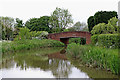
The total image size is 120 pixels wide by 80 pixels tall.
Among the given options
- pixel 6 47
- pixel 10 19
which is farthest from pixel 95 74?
pixel 10 19

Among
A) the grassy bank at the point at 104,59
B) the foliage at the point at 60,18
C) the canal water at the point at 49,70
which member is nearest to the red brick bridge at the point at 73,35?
the foliage at the point at 60,18

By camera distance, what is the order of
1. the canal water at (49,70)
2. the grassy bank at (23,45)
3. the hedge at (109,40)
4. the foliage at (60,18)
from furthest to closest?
the foliage at (60,18), the grassy bank at (23,45), the hedge at (109,40), the canal water at (49,70)

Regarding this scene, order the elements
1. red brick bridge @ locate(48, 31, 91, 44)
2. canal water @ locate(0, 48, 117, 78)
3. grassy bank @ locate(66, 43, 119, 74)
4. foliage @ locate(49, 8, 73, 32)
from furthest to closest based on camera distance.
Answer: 1. foliage @ locate(49, 8, 73, 32)
2. red brick bridge @ locate(48, 31, 91, 44)
3. canal water @ locate(0, 48, 117, 78)
4. grassy bank @ locate(66, 43, 119, 74)

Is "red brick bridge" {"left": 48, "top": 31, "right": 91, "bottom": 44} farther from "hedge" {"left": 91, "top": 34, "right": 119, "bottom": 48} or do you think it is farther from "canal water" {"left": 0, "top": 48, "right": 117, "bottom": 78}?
"canal water" {"left": 0, "top": 48, "right": 117, "bottom": 78}

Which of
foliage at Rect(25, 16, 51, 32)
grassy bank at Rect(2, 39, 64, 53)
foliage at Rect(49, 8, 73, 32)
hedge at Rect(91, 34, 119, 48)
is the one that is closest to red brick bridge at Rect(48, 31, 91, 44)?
grassy bank at Rect(2, 39, 64, 53)

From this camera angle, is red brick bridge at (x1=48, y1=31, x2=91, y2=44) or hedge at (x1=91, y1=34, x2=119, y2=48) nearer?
hedge at (x1=91, y1=34, x2=119, y2=48)

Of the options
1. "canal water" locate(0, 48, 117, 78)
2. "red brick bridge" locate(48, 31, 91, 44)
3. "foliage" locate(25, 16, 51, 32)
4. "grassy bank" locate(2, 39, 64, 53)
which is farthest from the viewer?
"foliage" locate(25, 16, 51, 32)

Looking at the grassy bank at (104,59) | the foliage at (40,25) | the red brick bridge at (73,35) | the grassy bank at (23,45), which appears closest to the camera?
the grassy bank at (104,59)

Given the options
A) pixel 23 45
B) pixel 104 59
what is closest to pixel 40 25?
pixel 23 45

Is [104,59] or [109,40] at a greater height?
[109,40]

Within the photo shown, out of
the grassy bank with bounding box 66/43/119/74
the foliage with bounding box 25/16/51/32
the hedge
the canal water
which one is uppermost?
the foliage with bounding box 25/16/51/32

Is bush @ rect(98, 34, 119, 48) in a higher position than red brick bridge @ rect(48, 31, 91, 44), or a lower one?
lower

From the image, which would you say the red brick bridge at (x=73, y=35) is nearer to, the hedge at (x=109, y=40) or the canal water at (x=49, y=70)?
the hedge at (x=109, y=40)

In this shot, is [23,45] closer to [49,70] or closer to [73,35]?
[73,35]
